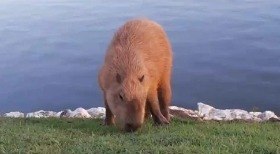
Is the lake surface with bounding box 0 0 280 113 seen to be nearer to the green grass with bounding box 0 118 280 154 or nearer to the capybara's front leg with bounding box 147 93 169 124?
the capybara's front leg with bounding box 147 93 169 124

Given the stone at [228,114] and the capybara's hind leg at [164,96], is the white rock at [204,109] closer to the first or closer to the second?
the stone at [228,114]

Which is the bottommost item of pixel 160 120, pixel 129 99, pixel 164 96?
pixel 160 120

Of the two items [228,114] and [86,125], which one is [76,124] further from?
→ [228,114]

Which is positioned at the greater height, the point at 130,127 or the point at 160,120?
Answer: the point at 130,127

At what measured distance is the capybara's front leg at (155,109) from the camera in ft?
31.9

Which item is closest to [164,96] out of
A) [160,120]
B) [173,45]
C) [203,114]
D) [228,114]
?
[160,120]

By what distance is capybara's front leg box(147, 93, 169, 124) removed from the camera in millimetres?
9727

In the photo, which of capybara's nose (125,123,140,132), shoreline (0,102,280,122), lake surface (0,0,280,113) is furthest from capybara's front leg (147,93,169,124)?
lake surface (0,0,280,113)

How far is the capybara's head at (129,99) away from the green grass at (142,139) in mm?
182

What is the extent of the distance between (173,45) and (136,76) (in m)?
9.38

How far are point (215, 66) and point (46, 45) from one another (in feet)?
17.6

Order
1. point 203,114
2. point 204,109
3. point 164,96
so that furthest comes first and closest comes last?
point 204,109, point 203,114, point 164,96

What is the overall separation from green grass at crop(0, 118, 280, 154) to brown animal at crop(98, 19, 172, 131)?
0.28m

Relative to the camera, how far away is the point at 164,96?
420 inches
